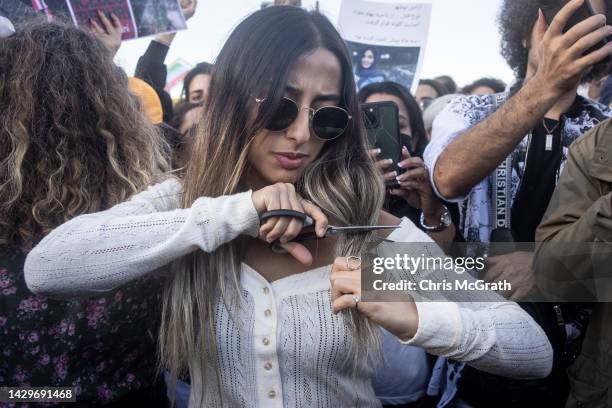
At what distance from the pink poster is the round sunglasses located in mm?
1730

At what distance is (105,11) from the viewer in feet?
9.32

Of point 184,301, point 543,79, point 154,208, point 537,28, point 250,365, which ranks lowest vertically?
point 250,365

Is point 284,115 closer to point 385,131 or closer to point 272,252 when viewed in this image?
point 272,252

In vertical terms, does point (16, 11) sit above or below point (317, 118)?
above

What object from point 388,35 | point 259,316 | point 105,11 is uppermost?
point 388,35

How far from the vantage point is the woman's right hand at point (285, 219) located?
4.13 ft

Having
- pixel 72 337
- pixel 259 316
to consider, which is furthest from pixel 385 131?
pixel 72 337

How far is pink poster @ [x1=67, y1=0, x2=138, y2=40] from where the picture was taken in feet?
9.12

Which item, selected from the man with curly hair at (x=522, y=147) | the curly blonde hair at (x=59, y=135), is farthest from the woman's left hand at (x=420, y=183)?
the curly blonde hair at (x=59, y=135)

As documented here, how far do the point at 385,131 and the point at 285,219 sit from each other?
121cm

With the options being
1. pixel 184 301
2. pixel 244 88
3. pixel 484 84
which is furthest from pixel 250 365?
pixel 484 84

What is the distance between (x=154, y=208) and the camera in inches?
60.1

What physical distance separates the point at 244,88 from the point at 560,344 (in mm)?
1247

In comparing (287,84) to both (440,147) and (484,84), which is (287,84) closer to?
(440,147)
